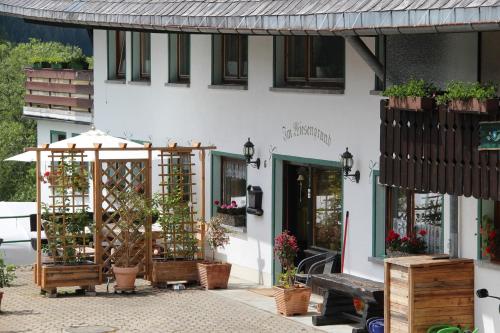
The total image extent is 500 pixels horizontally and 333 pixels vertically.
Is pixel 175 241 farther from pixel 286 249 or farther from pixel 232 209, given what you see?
pixel 286 249

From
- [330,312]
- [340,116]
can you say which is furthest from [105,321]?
[340,116]

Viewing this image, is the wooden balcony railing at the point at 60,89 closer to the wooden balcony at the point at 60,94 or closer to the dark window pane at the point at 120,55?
the wooden balcony at the point at 60,94

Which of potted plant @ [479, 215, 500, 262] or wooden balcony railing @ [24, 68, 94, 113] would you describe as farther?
wooden balcony railing @ [24, 68, 94, 113]

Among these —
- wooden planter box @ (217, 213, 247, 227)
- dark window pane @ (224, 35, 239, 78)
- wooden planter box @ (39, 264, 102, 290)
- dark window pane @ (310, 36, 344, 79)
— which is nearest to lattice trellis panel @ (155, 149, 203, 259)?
wooden planter box @ (217, 213, 247, 227)

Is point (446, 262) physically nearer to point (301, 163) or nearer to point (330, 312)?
point (330, 312)

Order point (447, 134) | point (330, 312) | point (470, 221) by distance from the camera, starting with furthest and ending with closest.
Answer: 1. point (330, 312)
2. point (470, 221)
3. point (447, 134)

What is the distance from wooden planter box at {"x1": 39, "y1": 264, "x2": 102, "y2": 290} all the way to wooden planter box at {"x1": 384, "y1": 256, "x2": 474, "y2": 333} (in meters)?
6.29

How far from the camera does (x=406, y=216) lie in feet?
67.2

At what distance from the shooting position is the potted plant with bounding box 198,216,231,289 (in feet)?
77.3

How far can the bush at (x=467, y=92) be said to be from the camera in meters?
16.4

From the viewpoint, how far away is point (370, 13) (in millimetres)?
17703

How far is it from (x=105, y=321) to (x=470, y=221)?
5453mm

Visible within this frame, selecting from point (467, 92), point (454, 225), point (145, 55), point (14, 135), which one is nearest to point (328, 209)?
point (454, 225)

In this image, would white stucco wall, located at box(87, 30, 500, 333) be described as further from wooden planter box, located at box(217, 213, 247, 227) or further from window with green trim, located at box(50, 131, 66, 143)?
window with green trim, located at box(50, 131, 66, 143)
